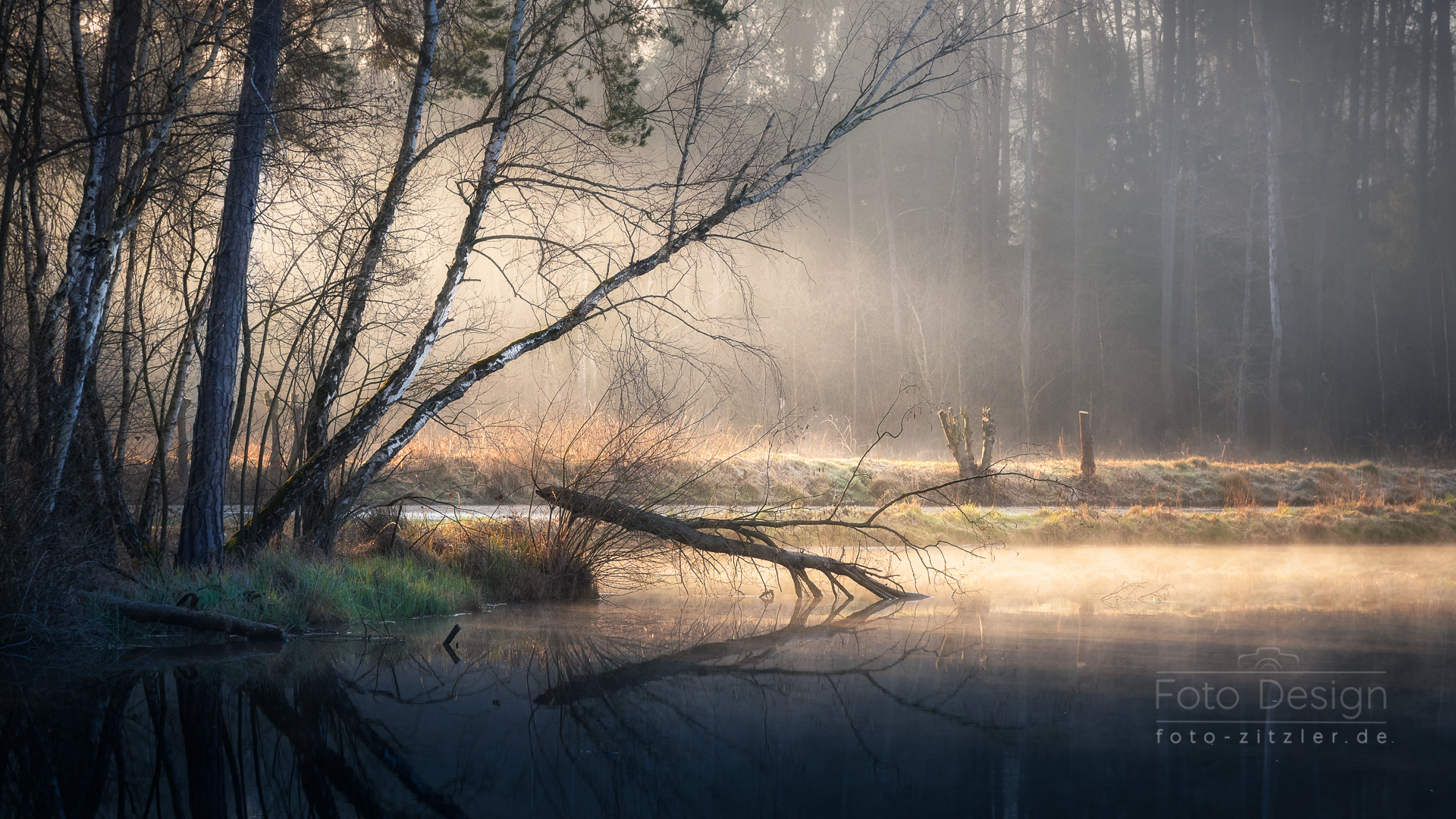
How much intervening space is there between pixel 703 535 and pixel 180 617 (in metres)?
4.07

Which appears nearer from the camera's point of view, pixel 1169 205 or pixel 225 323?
pixel 225 323

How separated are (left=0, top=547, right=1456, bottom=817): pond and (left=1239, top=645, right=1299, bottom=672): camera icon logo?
3 cm

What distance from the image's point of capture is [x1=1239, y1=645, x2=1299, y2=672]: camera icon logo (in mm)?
5736

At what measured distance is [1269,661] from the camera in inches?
234

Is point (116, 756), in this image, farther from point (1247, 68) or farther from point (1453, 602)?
point (1247, 68)

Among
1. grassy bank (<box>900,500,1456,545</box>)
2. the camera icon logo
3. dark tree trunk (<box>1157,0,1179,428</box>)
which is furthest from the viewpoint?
dark tree trunk (<box>1157,0,1179,428</box>)

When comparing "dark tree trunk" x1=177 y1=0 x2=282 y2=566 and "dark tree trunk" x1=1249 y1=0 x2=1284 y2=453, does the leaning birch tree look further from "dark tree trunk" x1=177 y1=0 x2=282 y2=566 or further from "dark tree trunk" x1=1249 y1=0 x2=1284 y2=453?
"dark tree trunk" x1=1249 y1=0 x2=1284 y2=453

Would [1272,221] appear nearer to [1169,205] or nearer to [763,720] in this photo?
[1169,205]

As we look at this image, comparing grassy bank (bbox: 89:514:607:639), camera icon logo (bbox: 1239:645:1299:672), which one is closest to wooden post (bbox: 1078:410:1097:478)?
camera icon logo (bbox: 1239:645:1299:672)

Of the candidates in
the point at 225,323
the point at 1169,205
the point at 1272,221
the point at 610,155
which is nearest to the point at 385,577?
the point at 225,323

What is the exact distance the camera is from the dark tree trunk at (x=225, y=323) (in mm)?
7336

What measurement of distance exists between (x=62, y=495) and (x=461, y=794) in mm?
4765

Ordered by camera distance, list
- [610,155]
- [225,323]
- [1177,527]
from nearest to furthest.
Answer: [225,323], [610,155], [1177,527]

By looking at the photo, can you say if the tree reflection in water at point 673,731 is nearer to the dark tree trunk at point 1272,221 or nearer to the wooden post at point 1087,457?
the wooden post at point 1087,457
